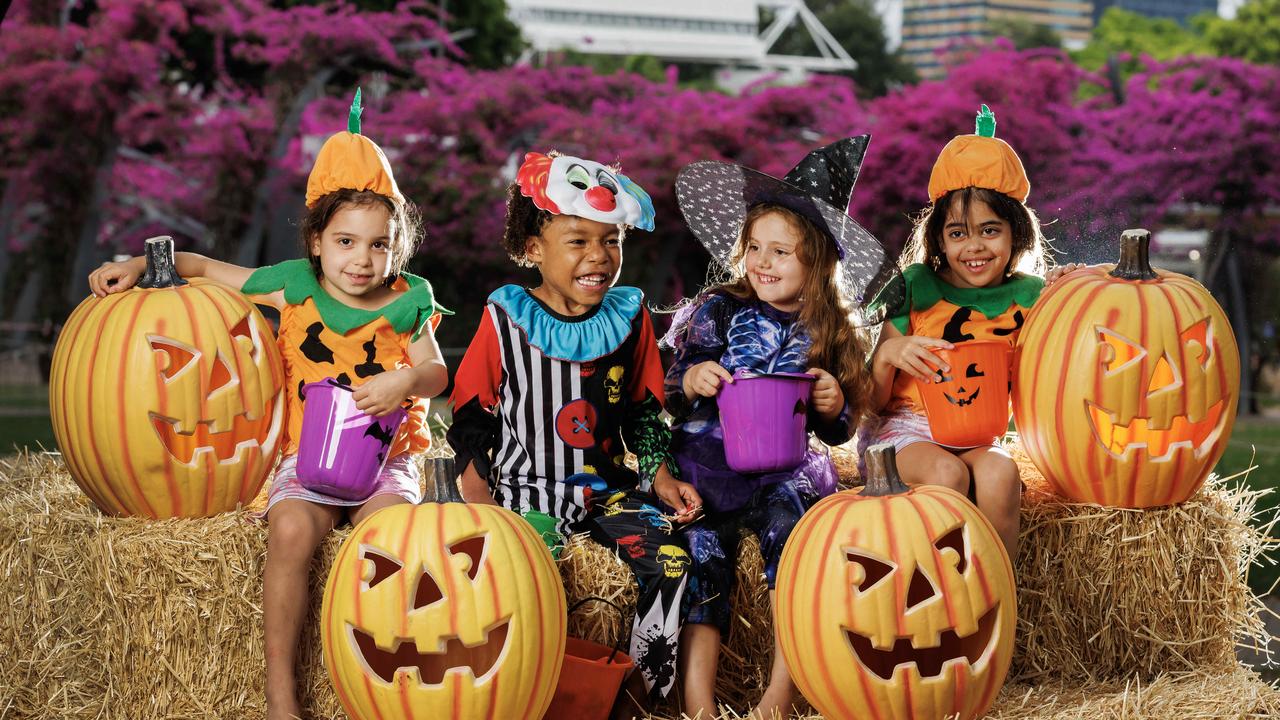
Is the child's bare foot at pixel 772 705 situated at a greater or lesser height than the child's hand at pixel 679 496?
lesser

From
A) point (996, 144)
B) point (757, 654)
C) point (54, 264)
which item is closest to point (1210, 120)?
point (996, 144)

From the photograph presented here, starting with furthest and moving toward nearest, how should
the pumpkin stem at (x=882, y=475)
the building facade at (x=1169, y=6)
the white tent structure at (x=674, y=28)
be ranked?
the building facade at (x=1169, y=6) → the white tent structure at (x=674, y=28) → the pumpkin stem at (x=882, y=475)

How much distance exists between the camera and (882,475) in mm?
3039

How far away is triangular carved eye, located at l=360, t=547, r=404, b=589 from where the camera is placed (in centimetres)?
297

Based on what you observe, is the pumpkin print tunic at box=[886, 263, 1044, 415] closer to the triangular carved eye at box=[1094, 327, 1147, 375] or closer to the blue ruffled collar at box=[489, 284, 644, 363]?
the triangular carved eye at box=[1094, 327, 1147, 375]

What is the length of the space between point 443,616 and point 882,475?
3.50 feet

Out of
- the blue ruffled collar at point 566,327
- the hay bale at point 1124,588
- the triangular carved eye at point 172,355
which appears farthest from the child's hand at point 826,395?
the triangular carved eye at point 172,355

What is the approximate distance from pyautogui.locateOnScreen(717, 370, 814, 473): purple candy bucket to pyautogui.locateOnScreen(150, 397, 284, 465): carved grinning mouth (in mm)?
1313

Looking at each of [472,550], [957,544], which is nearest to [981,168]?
[957,544]

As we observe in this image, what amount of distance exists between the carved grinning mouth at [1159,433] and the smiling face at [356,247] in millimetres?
2043

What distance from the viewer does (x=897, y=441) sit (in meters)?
3.78

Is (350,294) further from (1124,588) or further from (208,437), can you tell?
(1124,588)

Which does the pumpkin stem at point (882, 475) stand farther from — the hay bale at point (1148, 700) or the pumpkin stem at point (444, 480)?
the pumpkin stem at point (444, 480)

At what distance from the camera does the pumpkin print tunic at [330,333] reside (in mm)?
3725
